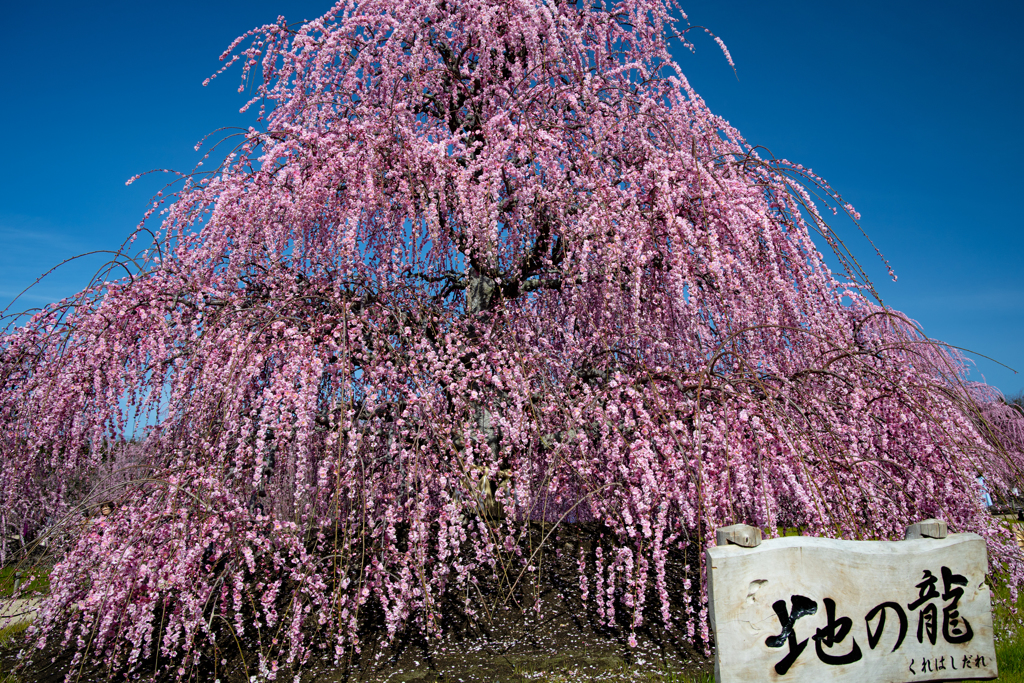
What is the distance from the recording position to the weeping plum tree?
3.48 meters

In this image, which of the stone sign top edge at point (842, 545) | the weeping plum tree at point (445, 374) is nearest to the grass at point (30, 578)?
the weeping plum tree at point (445, 374)

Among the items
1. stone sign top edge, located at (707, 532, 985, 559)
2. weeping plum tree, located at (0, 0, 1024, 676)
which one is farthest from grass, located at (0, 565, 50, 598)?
stone sign top edge, located at (707, 532, 985, 559)

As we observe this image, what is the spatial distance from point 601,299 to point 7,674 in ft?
16.9

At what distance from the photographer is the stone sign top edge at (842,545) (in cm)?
244

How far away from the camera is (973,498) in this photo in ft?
13.0

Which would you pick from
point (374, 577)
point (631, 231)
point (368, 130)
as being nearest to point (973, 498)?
point (631, 231)

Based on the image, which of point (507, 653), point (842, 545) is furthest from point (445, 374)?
point (842, 545)

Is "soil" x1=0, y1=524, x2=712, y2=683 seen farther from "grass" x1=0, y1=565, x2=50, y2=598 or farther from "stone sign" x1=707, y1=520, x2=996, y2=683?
"stone sign" x1=707, y1=520, x2=996, y2=683

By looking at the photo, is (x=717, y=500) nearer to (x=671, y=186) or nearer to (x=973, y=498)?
(x=973, y=498)

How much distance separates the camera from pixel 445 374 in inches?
156

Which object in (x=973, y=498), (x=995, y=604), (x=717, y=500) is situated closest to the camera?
(x=717, y=500)

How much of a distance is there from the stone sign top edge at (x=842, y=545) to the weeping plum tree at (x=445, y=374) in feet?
1.65

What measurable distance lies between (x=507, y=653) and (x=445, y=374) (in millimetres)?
1865

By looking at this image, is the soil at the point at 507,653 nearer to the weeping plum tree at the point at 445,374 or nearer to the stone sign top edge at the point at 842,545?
the weeping plum tree at the point at 445,374
